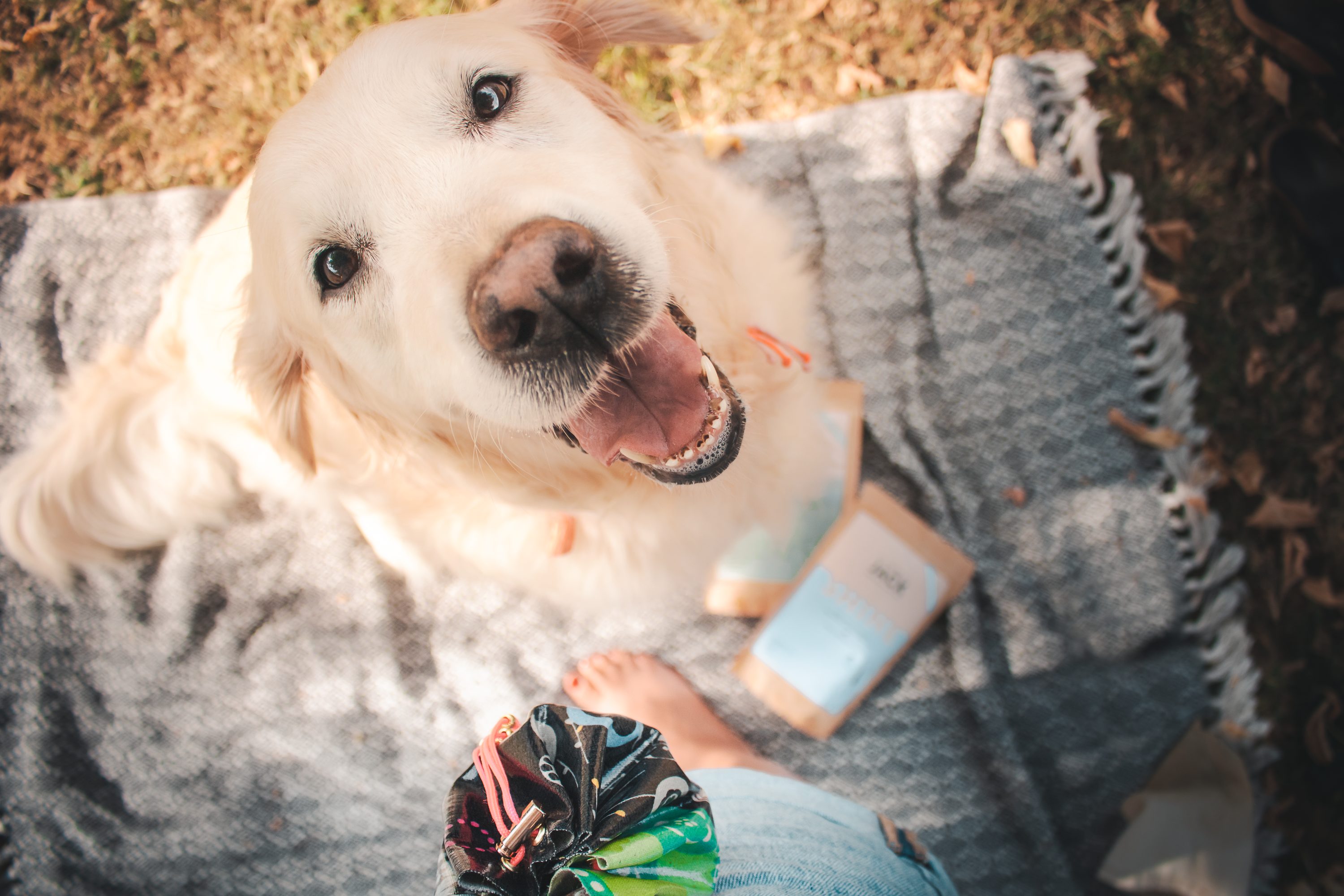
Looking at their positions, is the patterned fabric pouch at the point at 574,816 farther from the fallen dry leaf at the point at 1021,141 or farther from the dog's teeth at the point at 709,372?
the fallen dry leaf at the point at 1021,141

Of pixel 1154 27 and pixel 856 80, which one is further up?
pixel 1154 27

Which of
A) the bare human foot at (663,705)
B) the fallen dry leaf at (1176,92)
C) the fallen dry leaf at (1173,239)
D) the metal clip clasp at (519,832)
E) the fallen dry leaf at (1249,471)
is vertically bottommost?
the bare human foot at (663,705)

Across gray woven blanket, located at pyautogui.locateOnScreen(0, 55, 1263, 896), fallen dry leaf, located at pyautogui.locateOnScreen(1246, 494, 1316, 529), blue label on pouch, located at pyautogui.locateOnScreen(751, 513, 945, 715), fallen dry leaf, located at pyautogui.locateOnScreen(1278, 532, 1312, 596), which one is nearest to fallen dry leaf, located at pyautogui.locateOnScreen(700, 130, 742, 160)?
gray woven blanket, located at pyautogui.locateOnScreen(0, 55, 1263, 896)

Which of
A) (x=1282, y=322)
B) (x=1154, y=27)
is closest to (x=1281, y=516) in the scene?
(x=1282, y=322)

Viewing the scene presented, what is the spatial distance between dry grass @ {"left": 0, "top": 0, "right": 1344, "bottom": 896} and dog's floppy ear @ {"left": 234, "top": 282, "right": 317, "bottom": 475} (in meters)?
1.35

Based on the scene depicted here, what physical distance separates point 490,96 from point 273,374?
88 centimetres

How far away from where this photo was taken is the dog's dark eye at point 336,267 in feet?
4.90

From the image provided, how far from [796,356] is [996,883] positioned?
1.88m

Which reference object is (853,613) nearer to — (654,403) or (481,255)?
(654,403)

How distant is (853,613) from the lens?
243cm

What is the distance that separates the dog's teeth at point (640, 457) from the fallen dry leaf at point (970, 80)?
233 cm

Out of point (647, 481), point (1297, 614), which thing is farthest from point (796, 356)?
point (1297, 614)

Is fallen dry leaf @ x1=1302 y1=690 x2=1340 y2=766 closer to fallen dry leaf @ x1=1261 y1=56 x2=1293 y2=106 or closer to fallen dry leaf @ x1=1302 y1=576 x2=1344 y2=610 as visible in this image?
fallen dry leaf @ x1=1302 y1=576 x2=1344 y2=610

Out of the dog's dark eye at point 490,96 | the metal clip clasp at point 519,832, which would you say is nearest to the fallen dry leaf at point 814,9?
the dog's dark eye at point 490,96
